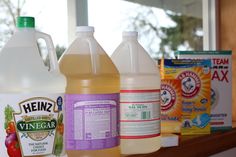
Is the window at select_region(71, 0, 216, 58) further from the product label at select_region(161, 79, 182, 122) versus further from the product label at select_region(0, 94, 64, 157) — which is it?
the product label at select_region(0, 94, 64, 157)

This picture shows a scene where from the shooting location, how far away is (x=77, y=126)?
2.39 feet

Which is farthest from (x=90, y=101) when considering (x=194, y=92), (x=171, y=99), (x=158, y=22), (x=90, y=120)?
(x=158, y=22)

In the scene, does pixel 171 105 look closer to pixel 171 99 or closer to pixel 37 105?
pixel 171 99

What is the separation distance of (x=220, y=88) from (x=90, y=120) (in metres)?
0.66

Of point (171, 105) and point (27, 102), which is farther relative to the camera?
point (171, 105)

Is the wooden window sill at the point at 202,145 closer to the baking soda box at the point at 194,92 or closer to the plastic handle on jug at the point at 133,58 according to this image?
the baking soda box at the point at 194,92

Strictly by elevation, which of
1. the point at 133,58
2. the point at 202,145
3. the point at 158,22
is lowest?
the point at 202,145

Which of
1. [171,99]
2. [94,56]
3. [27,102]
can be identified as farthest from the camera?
[171,99]

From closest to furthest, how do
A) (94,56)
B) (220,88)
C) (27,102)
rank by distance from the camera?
(27,102) < (94,56) < (220,88)

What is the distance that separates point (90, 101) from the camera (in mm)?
711

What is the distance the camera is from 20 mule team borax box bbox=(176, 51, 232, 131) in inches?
46.4

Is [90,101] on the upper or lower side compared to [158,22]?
lower

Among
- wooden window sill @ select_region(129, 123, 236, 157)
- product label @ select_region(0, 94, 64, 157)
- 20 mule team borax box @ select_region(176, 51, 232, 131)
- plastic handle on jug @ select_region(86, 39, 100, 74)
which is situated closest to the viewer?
product label @ select_region(0, 94, 64, 157)

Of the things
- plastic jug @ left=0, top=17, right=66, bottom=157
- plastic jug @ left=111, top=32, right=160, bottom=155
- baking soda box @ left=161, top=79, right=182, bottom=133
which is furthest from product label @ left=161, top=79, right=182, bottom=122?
plastic jug @ left=0, top=17, right=66, bottom=157
